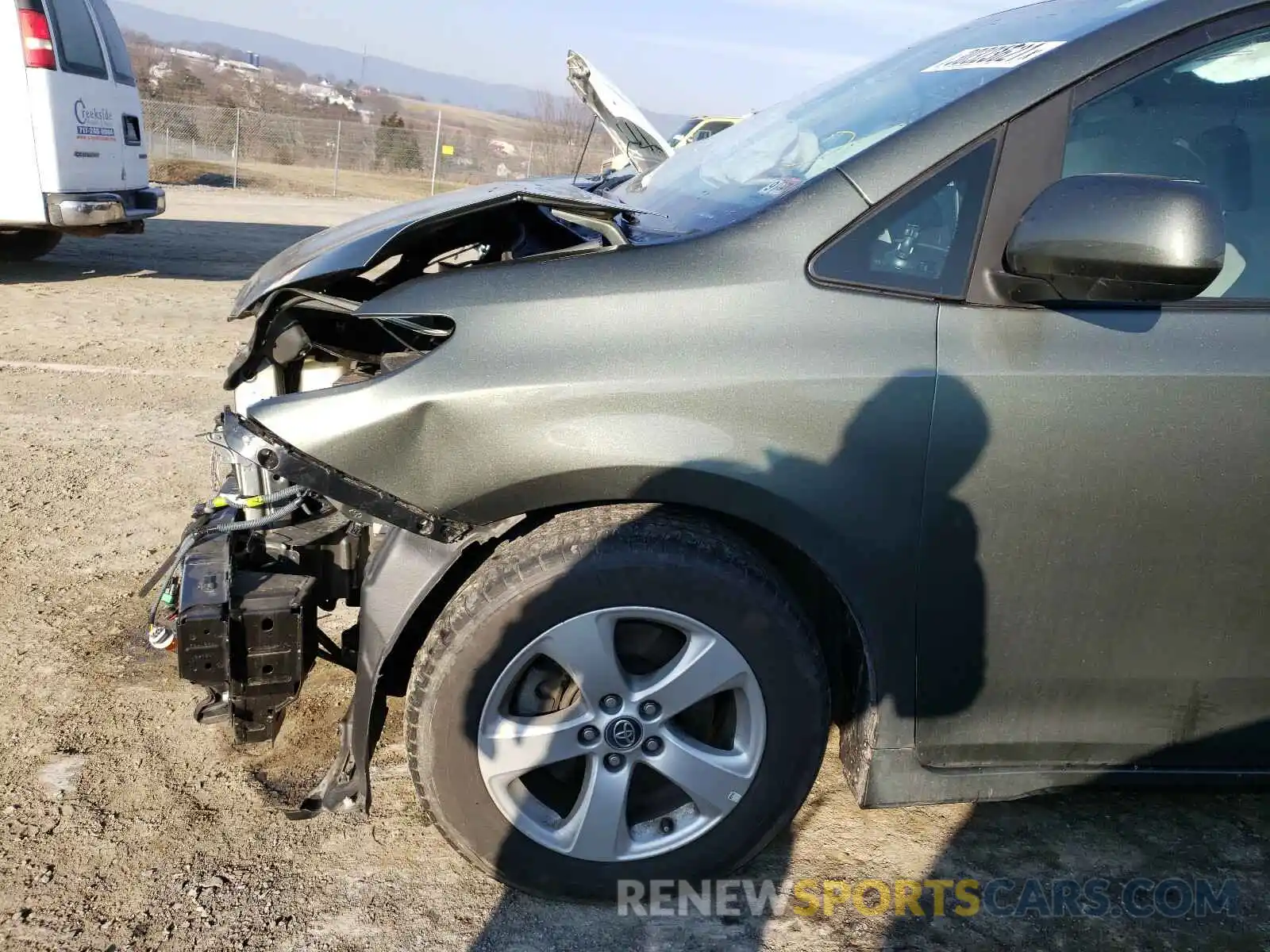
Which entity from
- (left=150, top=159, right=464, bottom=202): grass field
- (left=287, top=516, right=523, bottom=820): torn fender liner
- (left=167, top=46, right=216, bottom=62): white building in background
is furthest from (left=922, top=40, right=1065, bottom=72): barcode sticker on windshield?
(left=167, top=46, right=216, bottom=62): white building in background

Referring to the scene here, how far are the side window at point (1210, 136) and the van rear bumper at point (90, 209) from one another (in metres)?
8.62

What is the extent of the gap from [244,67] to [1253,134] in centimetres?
9627

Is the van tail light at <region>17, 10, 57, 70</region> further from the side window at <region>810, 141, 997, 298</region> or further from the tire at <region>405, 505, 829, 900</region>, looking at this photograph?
the side window at <region>810, 141, 997, 298</region>

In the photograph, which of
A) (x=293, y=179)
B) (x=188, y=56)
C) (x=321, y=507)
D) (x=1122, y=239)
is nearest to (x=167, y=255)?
(x=321, y=507)

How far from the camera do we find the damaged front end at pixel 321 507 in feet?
7.34

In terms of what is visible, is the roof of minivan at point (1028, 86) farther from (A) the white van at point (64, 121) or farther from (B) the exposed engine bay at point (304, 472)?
(A) the white van at point (64, 121)

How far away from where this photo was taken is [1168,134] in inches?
89.8

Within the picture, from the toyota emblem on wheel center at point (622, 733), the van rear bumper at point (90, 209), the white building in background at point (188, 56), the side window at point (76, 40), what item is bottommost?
the white building in background at point (188, 56)

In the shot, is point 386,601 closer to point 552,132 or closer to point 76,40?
point 76,40

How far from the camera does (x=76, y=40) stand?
8766 mm

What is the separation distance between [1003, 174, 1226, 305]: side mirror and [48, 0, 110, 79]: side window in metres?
8.90

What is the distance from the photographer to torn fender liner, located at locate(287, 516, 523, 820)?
2250 mm

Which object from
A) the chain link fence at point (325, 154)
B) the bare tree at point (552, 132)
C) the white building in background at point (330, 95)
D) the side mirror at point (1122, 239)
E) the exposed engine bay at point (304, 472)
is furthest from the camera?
the white building in background at point (330, 95)

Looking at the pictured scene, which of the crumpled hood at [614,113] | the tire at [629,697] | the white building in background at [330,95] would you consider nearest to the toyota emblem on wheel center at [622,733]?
the tire at [629,697]
